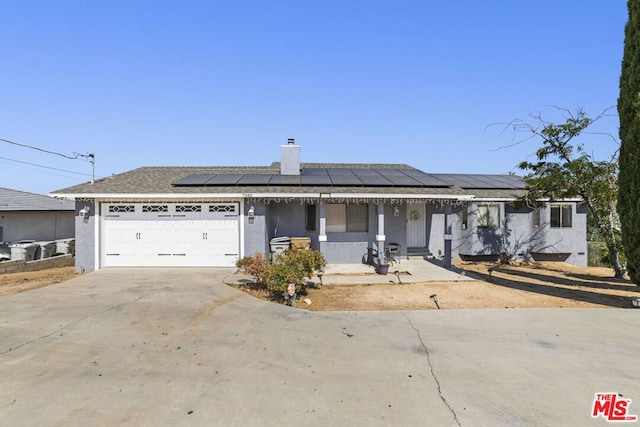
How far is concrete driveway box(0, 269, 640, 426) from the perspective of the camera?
129 inches

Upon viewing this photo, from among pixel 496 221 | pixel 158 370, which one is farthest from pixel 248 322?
pixel 496 221

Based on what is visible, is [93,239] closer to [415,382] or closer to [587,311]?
[415,382]

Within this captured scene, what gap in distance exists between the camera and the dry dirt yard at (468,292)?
7691 millimetres

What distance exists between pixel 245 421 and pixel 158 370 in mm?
1786

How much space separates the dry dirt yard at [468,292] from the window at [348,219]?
366cm

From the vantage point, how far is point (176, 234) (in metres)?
11.8

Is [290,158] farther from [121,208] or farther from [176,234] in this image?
[121,208]

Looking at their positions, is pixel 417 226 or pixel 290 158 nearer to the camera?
pixel 290 158

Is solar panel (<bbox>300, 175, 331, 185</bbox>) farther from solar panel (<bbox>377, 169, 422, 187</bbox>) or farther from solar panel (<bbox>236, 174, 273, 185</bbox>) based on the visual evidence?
solar panel (<bbox>377, 169, 422, 187</bbox>)

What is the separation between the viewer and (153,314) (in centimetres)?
645

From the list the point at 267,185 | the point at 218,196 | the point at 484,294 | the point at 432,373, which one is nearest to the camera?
the point at 432,373

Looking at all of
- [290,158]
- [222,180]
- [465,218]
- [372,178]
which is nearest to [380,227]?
[372,178]

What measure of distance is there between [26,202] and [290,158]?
15.3 meters

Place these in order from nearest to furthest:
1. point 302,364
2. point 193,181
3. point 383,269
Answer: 1. point 302,364
2. point 383,269
3. point 193,181
